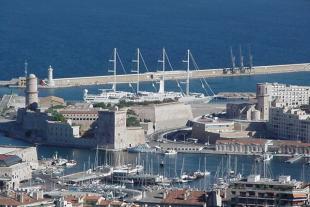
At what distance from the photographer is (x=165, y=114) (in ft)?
181

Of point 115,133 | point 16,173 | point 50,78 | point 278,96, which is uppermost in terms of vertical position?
point 50,78

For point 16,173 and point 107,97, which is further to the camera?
point 107,97

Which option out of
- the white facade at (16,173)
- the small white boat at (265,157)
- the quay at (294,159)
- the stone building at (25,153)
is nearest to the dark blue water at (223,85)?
the small white boat at (265,157)

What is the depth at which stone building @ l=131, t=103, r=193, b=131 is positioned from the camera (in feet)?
180

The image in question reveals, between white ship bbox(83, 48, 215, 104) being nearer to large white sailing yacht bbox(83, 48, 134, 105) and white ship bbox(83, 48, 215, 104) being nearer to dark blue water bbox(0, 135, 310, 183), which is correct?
large white sailing yacht bbox(83, 48, 134, 105)

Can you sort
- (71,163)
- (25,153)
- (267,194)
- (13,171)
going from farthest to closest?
1. (71,163)
2. (25,153)
3. (13,171)
4. (267,194)

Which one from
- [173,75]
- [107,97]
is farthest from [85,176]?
[173,75]

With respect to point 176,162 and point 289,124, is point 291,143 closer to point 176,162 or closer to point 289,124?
point 289,124

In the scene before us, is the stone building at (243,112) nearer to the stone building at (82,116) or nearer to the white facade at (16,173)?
the stone building at (82,116)

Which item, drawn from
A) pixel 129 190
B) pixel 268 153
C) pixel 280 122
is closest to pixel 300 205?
pixel 129 190

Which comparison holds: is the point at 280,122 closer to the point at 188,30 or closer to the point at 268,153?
the point at 268,153

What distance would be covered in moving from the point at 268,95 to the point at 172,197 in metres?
16.9

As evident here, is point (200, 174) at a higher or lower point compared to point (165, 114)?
lower

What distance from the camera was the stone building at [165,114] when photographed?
55.0 m
